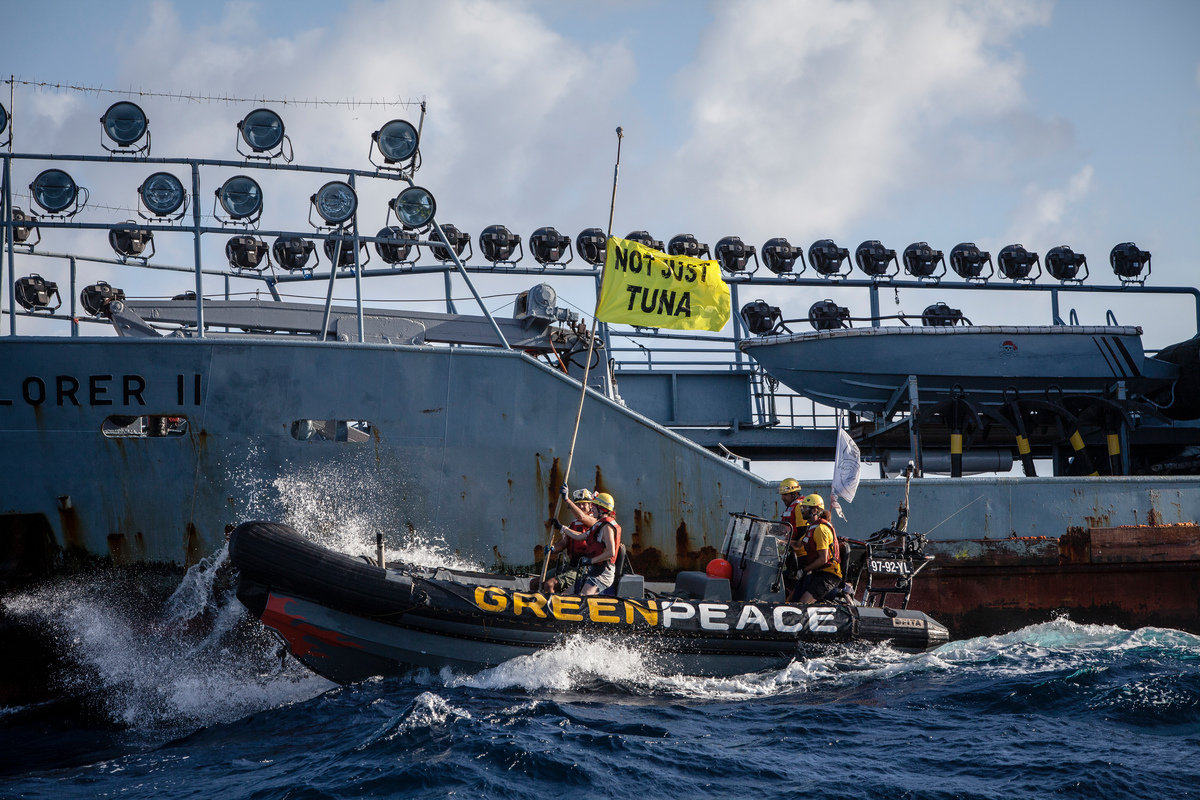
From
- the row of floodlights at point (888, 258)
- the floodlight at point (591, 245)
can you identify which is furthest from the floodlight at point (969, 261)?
the floodlight at point (591, 245)

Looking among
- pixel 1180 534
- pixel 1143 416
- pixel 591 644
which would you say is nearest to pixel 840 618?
pixel 591 644

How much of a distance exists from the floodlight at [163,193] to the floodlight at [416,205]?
7.71ft

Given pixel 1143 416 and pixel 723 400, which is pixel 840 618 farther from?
pixel 1143 416

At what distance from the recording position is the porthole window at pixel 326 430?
400 inches

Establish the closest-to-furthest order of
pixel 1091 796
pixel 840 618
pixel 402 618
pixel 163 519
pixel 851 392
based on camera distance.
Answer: pixel 1091 796 → pixel 402 618 → pixel 840 618 → pixel 163 519 → pixel 851 392

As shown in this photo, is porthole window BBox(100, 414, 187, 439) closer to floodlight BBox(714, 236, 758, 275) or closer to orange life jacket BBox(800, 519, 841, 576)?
orange life jacket BBox(800, 519, 841, 576)

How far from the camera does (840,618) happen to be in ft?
29.2

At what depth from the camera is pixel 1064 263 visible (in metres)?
18.9

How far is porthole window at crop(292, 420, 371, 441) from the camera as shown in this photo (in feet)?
33.3

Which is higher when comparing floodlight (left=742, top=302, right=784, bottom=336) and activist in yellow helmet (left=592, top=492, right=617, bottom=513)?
floodlight (left=742, top=302, right=784, bottom=336)

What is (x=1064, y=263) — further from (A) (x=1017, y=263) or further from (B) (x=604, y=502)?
(B) (x=604, y=502)

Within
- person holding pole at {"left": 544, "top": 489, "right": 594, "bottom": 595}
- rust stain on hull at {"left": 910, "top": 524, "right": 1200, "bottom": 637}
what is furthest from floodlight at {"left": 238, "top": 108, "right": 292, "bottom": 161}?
rust stain on hull at {"left": 910, "top": 524, "right": 1200, "bottom": 637}

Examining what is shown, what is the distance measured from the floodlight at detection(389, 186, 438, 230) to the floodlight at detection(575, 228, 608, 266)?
20.9ft

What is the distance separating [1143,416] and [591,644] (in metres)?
13.6
